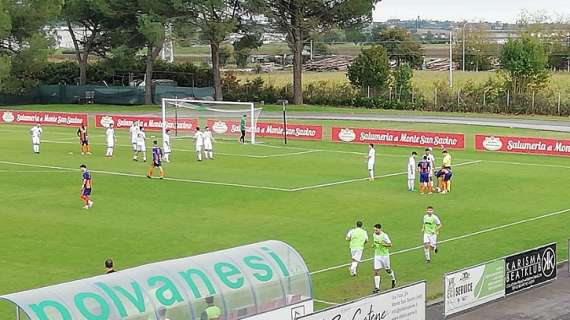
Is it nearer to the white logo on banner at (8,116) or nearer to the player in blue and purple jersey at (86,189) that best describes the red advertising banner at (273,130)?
the white logo on banner at (8,116)

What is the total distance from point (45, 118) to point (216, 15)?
21.0 meters

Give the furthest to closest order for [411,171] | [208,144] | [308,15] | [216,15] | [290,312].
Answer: [308,15]
[216,15]
[208,144]
[411,171]
[290,312]

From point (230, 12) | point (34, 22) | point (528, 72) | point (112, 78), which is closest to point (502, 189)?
point (528, 72)

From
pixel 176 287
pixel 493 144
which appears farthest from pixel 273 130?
pixel 176 287

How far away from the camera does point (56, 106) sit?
321 ft

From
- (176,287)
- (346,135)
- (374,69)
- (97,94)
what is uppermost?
(374,69)

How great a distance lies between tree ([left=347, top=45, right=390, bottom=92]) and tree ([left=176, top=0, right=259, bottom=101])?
12.6 meters

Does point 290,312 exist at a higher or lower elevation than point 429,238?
higher

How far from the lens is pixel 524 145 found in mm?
55781

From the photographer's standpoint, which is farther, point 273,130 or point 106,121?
point 106,121

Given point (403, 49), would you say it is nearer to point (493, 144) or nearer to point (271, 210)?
point (493, 144)

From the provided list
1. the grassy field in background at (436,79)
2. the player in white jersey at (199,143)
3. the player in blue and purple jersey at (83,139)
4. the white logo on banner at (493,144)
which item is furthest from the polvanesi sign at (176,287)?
the grassy field in background at (436,79)

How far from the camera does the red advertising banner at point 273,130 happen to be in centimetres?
6397

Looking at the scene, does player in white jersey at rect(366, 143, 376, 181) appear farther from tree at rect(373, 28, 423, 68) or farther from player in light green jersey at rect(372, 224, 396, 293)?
tree at rect(373, 28, 423, 68)
